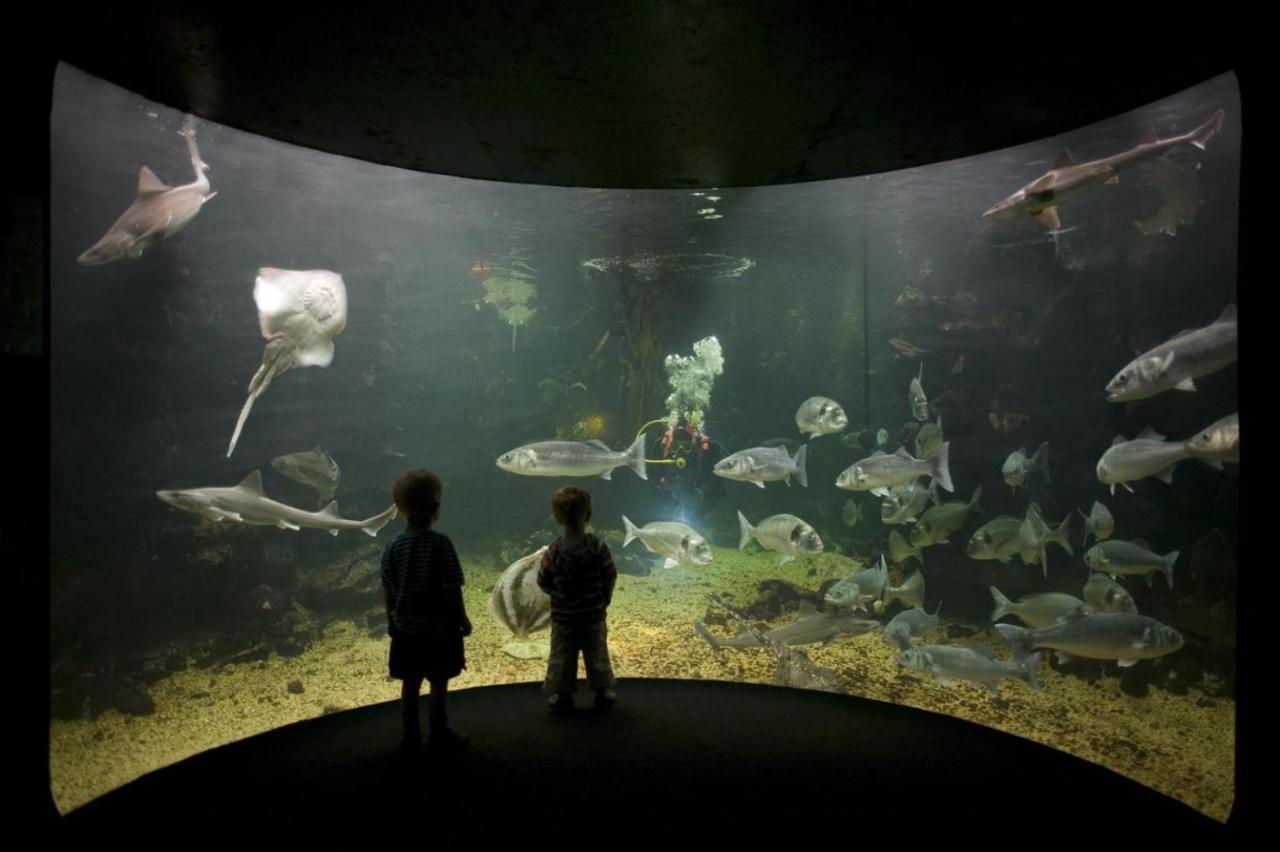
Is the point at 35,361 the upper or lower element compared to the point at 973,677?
upper

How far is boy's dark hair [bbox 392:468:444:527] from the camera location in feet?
12.0

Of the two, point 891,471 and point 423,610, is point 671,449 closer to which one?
point 891,471

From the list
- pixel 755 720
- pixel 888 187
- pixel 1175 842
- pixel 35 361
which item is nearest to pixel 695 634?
pixel 755 720

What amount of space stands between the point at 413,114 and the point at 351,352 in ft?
39.8

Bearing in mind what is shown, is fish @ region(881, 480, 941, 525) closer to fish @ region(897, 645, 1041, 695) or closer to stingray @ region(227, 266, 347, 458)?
fish @ region(897, 645, 1041, 695)

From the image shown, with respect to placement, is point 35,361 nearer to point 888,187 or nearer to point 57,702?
point 57,702

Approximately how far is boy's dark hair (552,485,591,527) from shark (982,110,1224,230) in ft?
12.0

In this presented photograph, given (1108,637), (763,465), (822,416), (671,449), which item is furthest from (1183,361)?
(671,449)

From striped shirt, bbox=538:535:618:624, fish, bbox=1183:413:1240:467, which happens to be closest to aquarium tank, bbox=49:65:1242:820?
fish, bbox=1183:413:1240:467

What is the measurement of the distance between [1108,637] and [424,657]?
4948mm

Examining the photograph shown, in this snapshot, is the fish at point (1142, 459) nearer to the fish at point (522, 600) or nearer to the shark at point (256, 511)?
the fish at point (522, 600)

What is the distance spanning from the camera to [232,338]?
10789mm

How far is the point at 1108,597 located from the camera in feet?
20.9

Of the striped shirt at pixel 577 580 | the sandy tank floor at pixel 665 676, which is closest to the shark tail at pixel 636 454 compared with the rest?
the sandy tank floor at pixel 665 676
